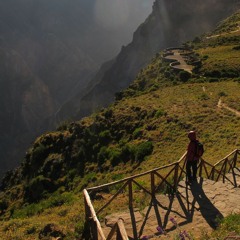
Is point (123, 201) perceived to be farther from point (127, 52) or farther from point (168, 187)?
point (127, 52)

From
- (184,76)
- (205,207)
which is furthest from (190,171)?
(184,76)

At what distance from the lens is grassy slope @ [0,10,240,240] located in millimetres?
15148

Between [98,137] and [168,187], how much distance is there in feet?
79.5

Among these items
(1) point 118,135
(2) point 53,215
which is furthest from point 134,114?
(2) point 53,215

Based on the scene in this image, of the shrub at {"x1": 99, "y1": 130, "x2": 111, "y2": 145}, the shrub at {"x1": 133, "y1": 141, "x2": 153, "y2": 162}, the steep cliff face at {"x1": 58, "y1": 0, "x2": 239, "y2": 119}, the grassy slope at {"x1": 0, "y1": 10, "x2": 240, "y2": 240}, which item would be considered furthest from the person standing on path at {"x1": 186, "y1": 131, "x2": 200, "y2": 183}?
the steep cliff face at {"x1": 58, "y1": 0, "x2": 239, "y2": 119}

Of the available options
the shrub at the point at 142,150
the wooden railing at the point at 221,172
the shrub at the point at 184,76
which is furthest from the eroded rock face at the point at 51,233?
the shrub at the point at 184,76

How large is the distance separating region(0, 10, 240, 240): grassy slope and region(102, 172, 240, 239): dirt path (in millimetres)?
2167

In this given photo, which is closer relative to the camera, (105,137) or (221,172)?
(221,172)

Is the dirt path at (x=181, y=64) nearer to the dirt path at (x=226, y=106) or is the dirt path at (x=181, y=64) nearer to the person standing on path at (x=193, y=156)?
the dirt path at (x=226, y=106)

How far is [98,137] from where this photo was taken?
3709 cm

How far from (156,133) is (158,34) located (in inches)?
4639

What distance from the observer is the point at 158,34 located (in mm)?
143750

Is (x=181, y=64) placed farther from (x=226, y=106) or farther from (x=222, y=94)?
(x=226, y=106)

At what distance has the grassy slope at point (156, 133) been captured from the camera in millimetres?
15148
